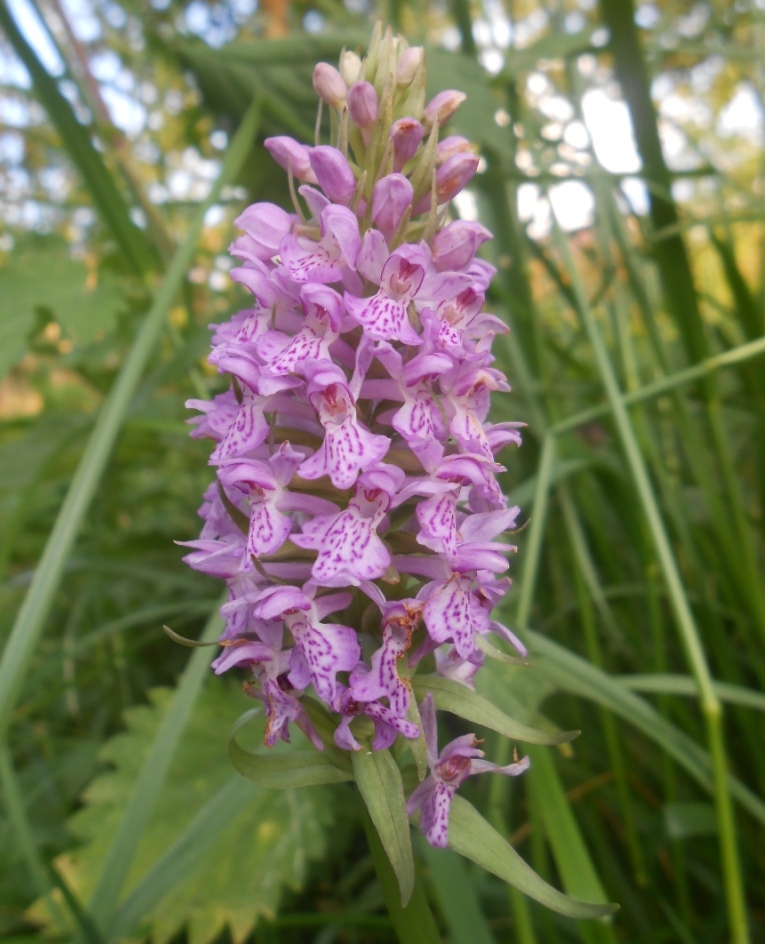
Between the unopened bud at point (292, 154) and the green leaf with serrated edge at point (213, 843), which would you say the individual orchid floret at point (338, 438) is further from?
the green leaf with serrated edge at point (213, 843)

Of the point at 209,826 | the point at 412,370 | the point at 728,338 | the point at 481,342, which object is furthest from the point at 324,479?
the point at 728,338

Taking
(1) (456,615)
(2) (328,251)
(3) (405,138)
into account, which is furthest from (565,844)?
(3) (405,138)

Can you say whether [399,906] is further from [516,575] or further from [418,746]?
[516,575]

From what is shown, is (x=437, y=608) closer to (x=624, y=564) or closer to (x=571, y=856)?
(x=571, y=856)

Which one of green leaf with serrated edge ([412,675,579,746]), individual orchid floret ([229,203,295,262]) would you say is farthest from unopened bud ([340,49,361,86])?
green leaf with serrated edge ([412,675,579,746])

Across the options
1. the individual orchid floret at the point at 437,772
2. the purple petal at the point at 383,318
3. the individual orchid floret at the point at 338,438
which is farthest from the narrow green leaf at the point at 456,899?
the purple petal at the point at 383,318
